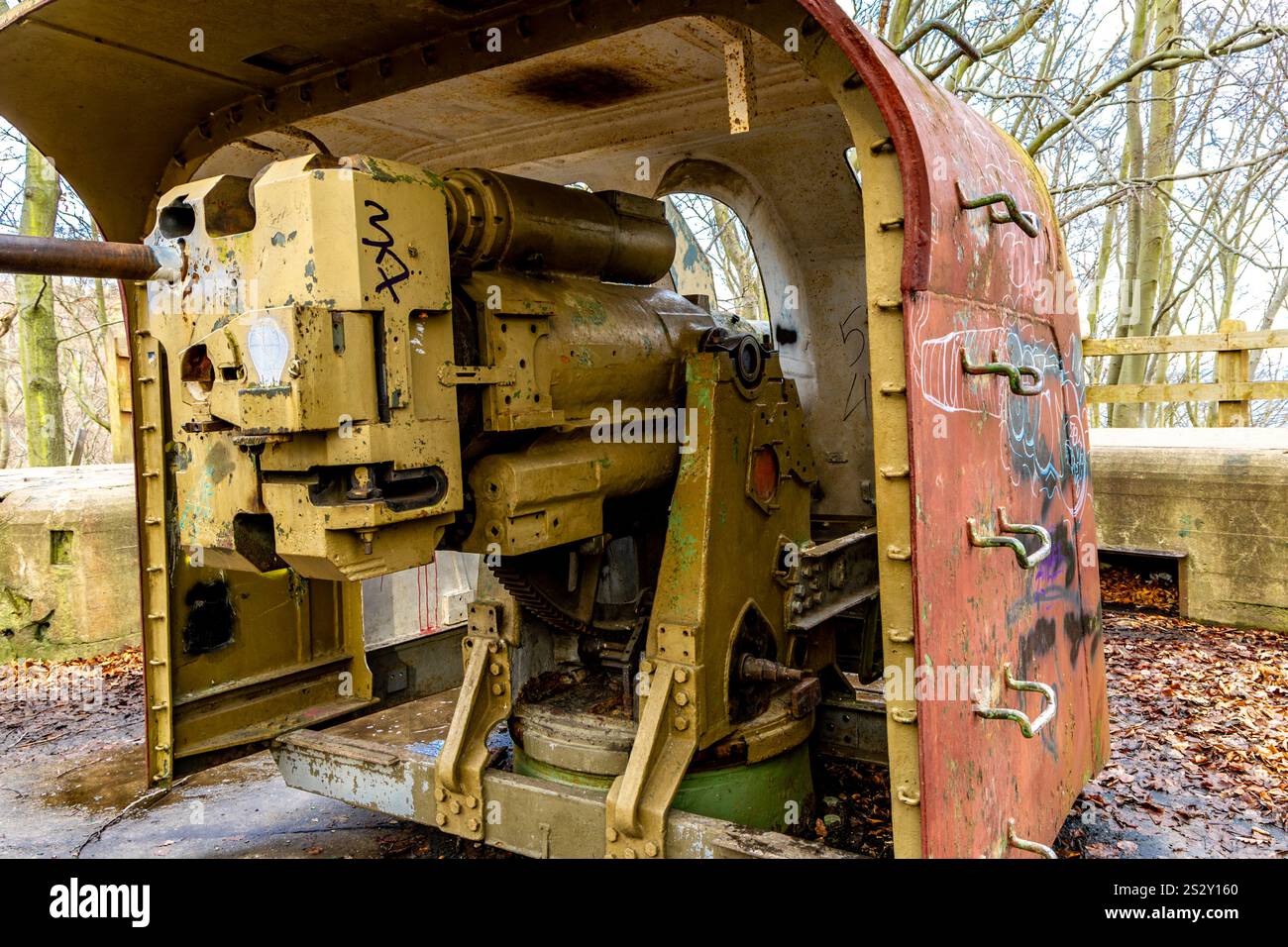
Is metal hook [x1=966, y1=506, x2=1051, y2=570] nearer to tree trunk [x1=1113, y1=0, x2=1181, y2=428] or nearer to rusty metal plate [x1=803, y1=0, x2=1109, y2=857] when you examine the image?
rusty metal plate [x1=803, y1=0, x2=1109, y2=857]

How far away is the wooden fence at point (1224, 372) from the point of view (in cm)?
888

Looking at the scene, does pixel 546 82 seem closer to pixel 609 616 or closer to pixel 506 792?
pixel 609 616

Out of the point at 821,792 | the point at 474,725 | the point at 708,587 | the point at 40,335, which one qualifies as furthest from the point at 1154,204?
the point at 40,335

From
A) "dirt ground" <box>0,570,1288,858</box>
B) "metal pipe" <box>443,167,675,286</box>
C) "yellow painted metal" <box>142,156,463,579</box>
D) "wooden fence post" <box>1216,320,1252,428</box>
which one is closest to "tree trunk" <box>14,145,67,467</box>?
"dirt ground" <box>0,570,1288,858</box>

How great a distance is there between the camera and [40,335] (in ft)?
36.8

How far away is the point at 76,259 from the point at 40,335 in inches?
393

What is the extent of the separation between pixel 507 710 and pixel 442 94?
9.58ft

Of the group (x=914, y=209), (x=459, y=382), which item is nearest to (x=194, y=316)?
(x=459, y=382)

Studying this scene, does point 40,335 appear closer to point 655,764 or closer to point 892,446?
point 655,764

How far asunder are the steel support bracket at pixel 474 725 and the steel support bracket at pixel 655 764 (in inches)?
22.9

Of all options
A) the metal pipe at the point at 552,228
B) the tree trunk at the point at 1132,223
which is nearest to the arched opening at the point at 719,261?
the metal pipe at the point at 552,228

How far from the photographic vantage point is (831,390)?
5590 millimetres

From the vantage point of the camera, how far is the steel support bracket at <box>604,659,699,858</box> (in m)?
3.27

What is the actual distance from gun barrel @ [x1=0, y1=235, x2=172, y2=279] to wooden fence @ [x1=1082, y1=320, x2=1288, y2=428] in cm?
793
